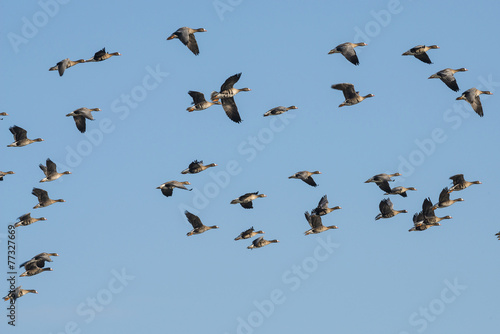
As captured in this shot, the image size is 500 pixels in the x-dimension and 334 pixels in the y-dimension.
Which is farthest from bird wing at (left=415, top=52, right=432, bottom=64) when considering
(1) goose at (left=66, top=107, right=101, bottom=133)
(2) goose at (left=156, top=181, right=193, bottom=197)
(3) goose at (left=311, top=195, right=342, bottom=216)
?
(1) goose at (left=66, top=107, right=101, bottom=133)

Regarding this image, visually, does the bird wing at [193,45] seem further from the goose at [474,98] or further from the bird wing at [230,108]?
the goose at [474,98]

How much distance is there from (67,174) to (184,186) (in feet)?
22.4

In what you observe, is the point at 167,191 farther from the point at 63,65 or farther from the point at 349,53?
the point at 349,53

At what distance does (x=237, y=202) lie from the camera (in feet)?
211

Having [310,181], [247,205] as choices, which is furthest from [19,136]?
[310,181]

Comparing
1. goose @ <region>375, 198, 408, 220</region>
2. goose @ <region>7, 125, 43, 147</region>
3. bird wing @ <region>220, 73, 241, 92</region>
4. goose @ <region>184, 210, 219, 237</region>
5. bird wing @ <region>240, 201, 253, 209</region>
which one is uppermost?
goose @ <region>7, 125, 43, 147</region>

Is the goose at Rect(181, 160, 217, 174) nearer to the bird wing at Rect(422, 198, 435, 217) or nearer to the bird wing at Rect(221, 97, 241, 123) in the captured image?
the bird wing at Rect(221, 97, 241, 123)

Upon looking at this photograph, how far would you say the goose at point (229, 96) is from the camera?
61500mm

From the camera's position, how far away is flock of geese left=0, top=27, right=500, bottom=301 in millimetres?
61344

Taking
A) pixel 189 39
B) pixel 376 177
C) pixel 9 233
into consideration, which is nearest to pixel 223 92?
pixel 189 39

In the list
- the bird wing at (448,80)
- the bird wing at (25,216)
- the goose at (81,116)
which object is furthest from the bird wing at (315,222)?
the bird wing at (25,216)

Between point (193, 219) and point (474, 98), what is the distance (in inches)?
579

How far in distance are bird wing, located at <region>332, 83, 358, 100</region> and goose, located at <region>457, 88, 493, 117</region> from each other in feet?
17.2

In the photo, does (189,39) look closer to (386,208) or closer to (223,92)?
(223,92)
